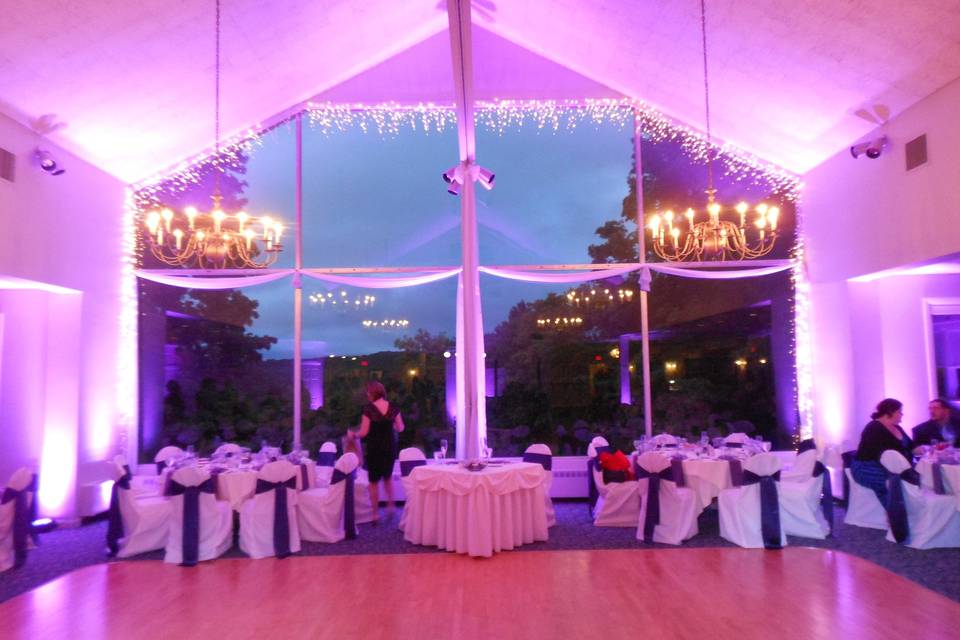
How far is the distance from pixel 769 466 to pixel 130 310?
24.3ft

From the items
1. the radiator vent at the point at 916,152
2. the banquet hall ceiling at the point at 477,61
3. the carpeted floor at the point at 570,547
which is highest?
the banquet hall ceiling at the point at 477,61

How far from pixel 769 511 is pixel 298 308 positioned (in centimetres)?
580

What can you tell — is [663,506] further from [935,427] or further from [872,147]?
[872,147]

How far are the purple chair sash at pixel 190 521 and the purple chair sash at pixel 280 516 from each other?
1.74 ft

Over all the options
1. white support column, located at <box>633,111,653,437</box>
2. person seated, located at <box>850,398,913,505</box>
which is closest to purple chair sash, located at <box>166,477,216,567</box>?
white support column, located at <box>633,111,653,437</box>

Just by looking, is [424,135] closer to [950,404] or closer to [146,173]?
[146,173]

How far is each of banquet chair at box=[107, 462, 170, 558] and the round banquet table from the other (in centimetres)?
230

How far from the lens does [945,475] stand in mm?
5855

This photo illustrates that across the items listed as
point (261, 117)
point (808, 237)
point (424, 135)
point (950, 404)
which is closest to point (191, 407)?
point (261, 117)

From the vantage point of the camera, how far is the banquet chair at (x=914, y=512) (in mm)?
5645

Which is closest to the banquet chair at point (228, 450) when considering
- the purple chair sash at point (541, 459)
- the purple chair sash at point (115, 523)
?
the purple chair sash at point (115, 523)

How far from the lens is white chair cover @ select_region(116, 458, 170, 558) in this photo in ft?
19.3

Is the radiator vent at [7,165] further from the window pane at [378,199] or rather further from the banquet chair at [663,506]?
the banquet chair at [663,506]

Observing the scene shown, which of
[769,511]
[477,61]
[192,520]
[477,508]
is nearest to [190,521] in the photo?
[192,520]
